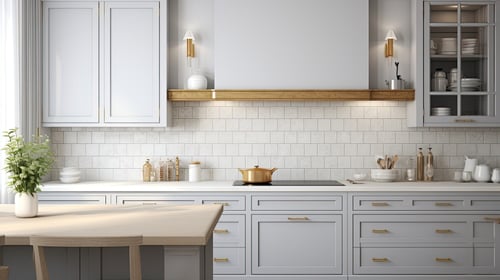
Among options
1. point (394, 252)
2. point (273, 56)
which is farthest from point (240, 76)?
point (394, 252)

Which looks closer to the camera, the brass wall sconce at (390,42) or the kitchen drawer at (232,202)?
the kitchen drawer at (232,202)

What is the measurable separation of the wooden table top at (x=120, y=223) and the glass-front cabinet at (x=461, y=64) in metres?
2.53

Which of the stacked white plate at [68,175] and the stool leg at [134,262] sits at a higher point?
the stacked white plate at [68,175]

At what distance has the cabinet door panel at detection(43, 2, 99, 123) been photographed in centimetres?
470

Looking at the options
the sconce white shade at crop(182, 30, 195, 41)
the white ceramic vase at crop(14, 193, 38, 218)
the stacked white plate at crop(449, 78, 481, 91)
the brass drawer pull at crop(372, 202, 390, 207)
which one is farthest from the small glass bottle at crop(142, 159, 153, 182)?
the stacked white plate at crop(449, 78, 481, 91)

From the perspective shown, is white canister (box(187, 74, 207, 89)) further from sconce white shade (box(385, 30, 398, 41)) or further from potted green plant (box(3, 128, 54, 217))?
potted green plant (box(3, 128, 54, 217))

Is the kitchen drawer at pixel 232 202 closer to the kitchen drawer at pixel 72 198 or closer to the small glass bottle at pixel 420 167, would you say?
the kitchen drawer at pixel 72 198

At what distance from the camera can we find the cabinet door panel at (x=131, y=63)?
4695mm

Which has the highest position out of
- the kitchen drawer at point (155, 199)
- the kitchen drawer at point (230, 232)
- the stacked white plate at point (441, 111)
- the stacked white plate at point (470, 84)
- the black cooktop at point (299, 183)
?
the stacked white plate at point (470, 84)

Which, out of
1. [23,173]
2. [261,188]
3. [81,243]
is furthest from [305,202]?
[81,243]

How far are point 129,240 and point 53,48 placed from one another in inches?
125

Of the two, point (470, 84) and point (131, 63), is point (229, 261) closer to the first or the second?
point (131, 63)

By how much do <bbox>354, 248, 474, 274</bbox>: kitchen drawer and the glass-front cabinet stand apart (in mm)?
1123

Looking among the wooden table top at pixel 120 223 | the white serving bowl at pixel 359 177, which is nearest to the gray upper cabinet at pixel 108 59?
the wooden table top at pixel 120 223
